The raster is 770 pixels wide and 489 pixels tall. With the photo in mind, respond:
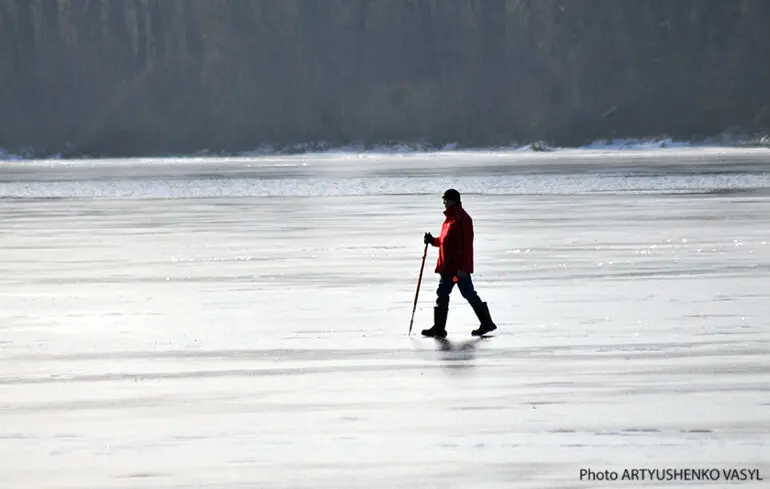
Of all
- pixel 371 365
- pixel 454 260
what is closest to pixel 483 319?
pixel 454 260

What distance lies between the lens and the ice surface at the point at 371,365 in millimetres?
9734

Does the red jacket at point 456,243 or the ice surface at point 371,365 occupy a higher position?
the red jacket at point 456,243

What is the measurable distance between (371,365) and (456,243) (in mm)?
1933

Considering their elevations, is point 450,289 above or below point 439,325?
above

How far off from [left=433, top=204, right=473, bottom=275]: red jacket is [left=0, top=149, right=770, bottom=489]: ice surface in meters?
0.68

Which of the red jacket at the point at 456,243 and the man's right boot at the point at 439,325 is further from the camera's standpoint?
the man's right boot at the point at 439,325

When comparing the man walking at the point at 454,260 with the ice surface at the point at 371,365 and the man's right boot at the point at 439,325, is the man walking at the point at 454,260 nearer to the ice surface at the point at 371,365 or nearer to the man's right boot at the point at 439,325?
the man's right boot at the point at 439,325

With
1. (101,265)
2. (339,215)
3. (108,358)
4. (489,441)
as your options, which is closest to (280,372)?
(108,358)

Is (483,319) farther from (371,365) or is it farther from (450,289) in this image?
(371,365)

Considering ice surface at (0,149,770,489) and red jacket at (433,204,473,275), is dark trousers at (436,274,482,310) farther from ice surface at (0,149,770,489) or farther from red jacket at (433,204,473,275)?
ice surface at (0,149,770,489)

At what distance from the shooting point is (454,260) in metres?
15.3

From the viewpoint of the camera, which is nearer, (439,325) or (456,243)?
(456,243)

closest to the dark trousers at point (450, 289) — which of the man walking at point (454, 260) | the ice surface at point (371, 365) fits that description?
the man walking at point (454, 260)

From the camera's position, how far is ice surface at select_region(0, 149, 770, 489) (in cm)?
973
